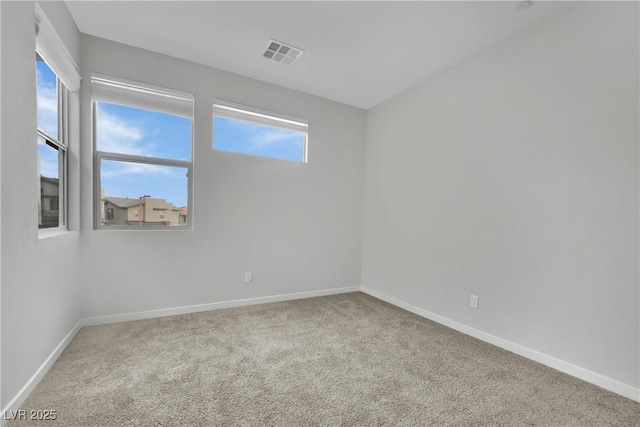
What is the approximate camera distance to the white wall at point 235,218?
8.77ft

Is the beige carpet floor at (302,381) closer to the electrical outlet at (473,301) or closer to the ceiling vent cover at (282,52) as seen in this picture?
the electrical outlet at (473,301)

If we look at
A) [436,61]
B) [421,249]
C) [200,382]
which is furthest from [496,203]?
[200,382]

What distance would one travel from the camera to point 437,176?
3062 millimetres

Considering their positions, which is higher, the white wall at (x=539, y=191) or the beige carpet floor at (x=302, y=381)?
the white wall at (x=539, y=191)

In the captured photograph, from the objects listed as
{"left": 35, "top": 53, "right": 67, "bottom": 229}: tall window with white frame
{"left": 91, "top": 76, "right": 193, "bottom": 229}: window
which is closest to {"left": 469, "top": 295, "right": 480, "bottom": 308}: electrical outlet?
{"left": 91, "top": 76, "right": 193, "bottom": 229}: window

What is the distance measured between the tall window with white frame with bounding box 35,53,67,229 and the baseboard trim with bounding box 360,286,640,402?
3.65 metres

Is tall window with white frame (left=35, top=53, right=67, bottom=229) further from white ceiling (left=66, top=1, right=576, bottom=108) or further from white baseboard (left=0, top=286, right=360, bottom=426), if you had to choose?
white baseboard (left=0, top=286, right=360, bottom=426)

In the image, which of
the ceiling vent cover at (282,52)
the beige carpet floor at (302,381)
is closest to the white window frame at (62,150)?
the beige carpet floor at (302,381)

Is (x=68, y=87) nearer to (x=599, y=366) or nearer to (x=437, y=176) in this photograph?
(x=437, y=176)

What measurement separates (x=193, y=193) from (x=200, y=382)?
1.90 metres

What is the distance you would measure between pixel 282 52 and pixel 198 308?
2.91 meters

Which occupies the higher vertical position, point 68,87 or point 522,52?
point 522,52

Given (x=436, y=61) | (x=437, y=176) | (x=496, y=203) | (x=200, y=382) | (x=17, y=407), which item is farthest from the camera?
(x=437, y=176)

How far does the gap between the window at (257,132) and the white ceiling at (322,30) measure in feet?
1.58
